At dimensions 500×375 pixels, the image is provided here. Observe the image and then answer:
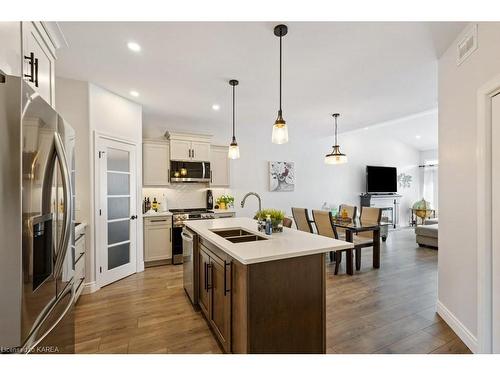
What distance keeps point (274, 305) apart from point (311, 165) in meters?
5.58

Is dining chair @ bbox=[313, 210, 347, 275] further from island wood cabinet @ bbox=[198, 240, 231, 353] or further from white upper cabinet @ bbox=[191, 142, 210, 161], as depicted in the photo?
white upper cabinet @ bbox=[191, 142, 210, 161]

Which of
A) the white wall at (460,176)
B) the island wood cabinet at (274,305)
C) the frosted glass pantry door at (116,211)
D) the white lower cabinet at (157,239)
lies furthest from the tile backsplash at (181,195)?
the white wall at (460,176)

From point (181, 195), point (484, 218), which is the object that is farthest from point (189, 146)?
point (484, 218)

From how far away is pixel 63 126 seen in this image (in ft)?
4.97

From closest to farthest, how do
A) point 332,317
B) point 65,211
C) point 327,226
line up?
point 65,211
point 332,317
point 327,226

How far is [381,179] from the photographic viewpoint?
25.9 ft

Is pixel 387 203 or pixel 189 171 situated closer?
pixel 189 171

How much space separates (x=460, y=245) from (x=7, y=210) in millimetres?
3101

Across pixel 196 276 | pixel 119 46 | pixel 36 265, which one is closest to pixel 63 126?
pixel 36 265

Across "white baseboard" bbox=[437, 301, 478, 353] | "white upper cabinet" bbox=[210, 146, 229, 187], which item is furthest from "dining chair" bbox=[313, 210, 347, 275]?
"white upper cabinet" bbox=[210, 146, 229, 187]

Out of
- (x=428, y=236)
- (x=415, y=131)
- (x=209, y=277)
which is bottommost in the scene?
(x=428, y=236)

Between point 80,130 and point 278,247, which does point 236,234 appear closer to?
point 278,247

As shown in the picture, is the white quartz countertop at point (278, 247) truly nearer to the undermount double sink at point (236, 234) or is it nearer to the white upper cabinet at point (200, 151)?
the undermount double sink at point (236, 234)
